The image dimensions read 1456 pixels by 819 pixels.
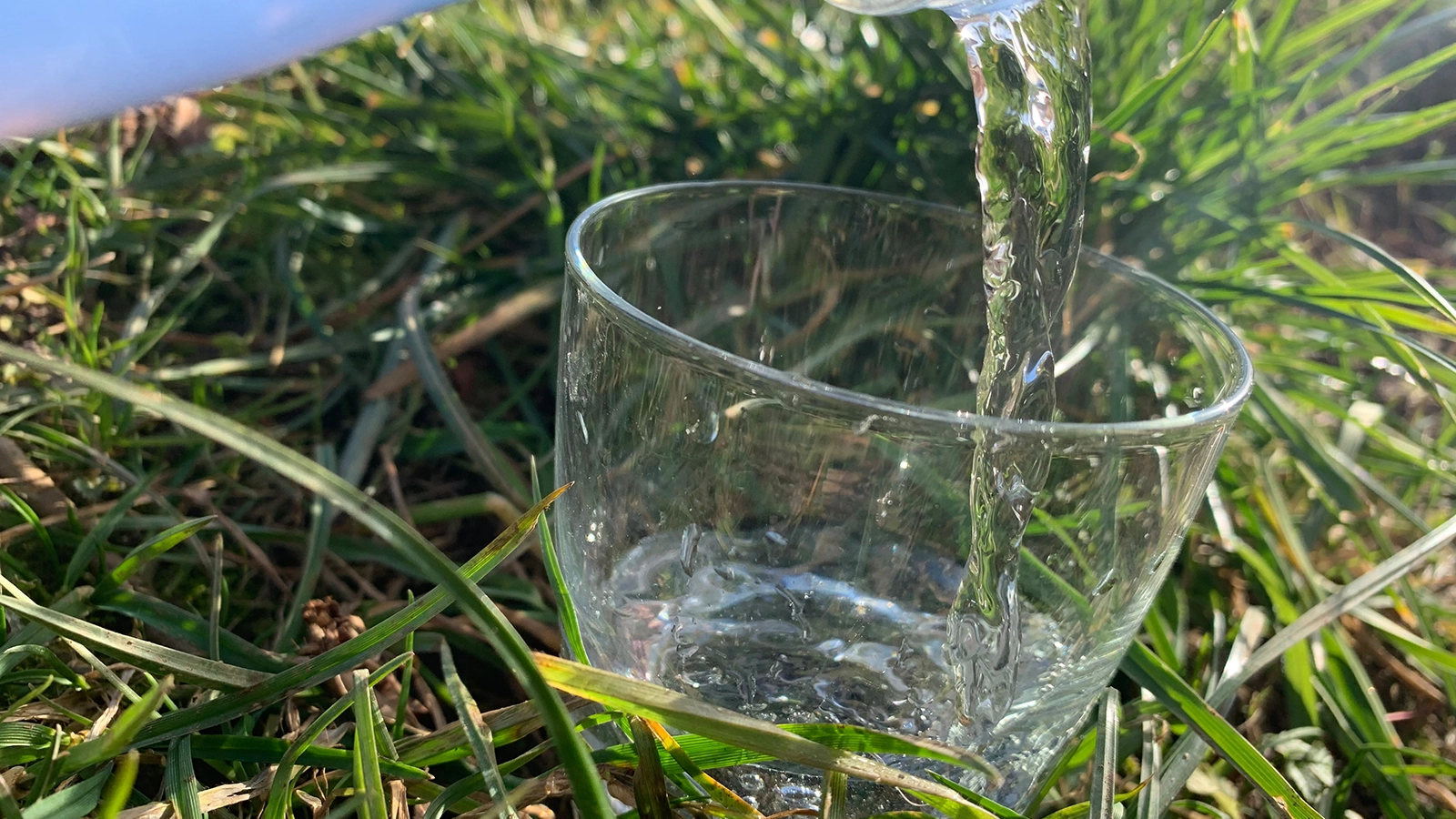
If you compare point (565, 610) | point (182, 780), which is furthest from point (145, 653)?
point (565, 610)

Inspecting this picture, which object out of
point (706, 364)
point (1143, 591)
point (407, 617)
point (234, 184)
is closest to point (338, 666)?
point (407, 617)

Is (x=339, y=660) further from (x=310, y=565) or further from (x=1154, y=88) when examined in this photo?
(x=1154, y=88)

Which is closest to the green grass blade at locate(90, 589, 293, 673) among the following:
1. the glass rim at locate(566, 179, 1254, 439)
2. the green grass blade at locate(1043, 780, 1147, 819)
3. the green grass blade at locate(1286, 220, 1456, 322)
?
the glass rim at locate(566, 179, 1254, 439)

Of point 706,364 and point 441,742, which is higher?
point 706,364

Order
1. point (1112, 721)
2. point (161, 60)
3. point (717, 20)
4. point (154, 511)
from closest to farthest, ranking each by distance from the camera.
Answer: point (161, 60), point (1112, 721), point (154, 511), point (717, 20)

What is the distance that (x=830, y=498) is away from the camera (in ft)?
1.52

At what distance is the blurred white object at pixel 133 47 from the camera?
361 mm

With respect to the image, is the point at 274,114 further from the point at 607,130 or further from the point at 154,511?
the point at 154,511

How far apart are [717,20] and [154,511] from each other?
697mm

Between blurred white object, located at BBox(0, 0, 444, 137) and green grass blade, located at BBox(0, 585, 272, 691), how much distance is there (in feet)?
0.63

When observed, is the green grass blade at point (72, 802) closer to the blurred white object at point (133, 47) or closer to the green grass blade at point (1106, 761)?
the blurred white object at point (133, 47)

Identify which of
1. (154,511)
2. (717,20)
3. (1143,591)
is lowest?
(154,511)

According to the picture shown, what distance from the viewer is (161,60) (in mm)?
398

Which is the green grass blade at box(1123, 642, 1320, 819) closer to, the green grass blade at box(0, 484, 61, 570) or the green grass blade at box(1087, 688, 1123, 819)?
the green grass blade at box(1087, 688, 1123, 819)
